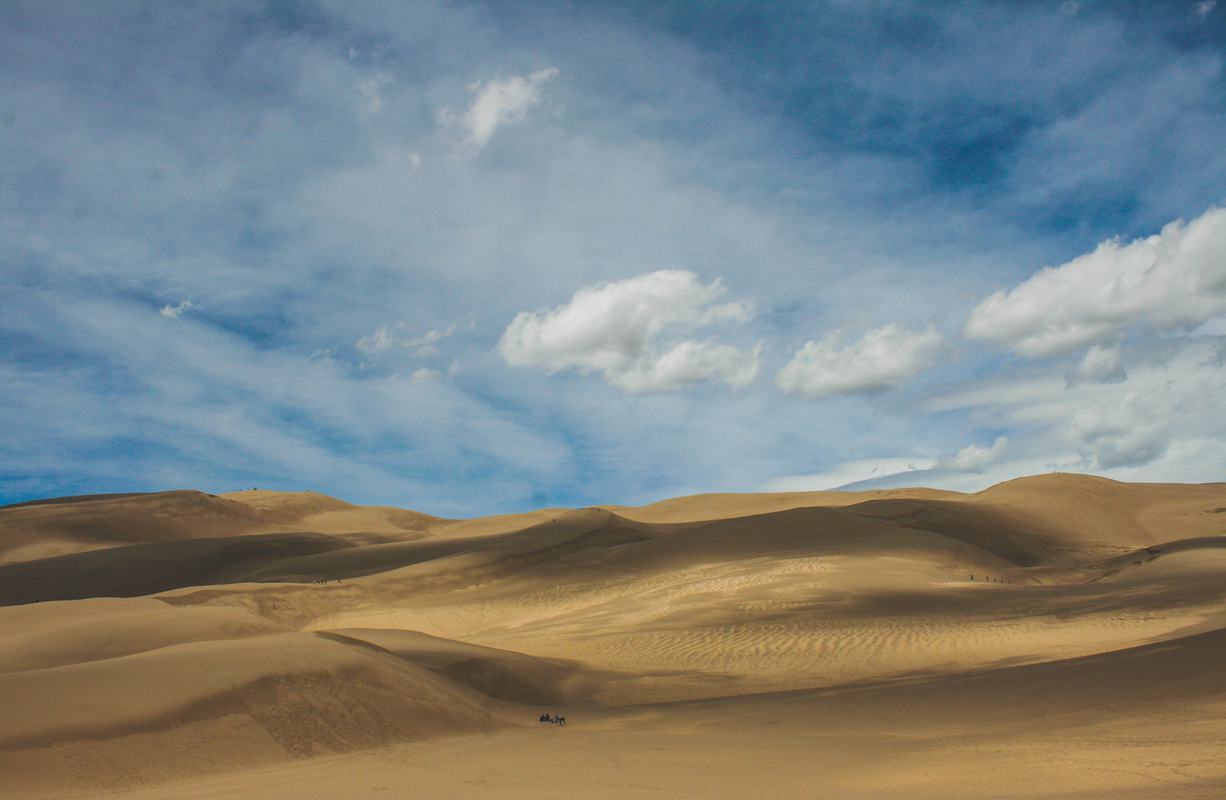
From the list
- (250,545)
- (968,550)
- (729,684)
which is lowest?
(729,684)

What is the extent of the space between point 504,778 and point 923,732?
442 cm

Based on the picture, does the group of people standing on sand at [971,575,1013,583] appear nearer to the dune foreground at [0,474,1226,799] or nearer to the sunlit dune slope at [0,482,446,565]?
the dune foreground at [0,474,1226,799]

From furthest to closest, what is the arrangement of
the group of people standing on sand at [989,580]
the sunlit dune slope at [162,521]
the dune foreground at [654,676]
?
the sunlit dune slope at [162,521]
the group of people standing on sand at [989,580]
the dune foreground at [654,676]

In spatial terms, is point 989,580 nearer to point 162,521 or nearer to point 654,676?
point 654,676

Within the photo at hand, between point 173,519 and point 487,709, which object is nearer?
point 487,709

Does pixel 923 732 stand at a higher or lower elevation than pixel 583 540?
lower

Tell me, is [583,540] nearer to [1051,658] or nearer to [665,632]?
[665,632]

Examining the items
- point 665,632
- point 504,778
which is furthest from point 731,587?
point 504,778

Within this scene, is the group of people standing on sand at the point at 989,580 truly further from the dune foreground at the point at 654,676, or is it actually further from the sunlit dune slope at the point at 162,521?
the sunlit dune slope at the point at 162,521

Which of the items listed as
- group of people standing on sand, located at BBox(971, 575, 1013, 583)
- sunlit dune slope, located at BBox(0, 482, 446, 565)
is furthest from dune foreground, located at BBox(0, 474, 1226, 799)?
sunlit dune slope, located at BBox(0, 482, 446, 565)

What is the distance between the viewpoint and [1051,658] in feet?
48.6

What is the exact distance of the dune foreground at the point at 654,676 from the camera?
7555 millimetres

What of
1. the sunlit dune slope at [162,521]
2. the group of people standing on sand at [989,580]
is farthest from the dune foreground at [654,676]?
the sunlit dune slope at [162,521]

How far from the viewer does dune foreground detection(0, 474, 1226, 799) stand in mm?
7555
